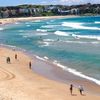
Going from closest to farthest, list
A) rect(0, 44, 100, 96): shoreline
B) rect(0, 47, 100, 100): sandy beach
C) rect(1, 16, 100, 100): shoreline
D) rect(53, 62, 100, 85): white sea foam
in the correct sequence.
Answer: rect(0, 47, 100, 100): sandy beach, rect(1, 16, 100, 100): shoreline, rect(0, 44, 100, 96): shoreline, rect(53, 62, 100, 85): white sea foam

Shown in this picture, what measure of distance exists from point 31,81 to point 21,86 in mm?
2902

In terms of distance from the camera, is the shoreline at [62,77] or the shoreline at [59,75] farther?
the shoreline at [59,75]

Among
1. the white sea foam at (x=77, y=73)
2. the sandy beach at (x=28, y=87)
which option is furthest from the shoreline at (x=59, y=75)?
the sandy beach at (x=28, y=87)

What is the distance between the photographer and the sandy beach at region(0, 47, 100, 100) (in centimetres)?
2766

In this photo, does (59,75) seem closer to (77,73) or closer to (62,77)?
(62,77)

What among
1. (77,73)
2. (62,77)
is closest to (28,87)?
(62,77)

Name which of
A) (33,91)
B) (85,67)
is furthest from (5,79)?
(85,67)

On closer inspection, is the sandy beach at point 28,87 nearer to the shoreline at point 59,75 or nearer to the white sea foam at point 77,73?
the shoreline at point 59,75

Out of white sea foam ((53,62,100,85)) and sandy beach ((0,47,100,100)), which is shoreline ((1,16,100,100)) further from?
sandy beach ((0,47,100,100))

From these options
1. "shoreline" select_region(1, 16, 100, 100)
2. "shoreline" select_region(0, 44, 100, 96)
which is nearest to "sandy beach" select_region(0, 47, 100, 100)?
"shoreline" select_region(1, 16, 100, 100)

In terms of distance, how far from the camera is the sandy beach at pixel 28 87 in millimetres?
27656

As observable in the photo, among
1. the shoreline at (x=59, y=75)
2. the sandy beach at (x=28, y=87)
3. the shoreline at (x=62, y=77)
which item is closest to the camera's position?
the sandy beach at (x=28, y=87)

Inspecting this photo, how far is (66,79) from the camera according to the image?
35094mm

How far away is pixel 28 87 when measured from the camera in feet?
102
